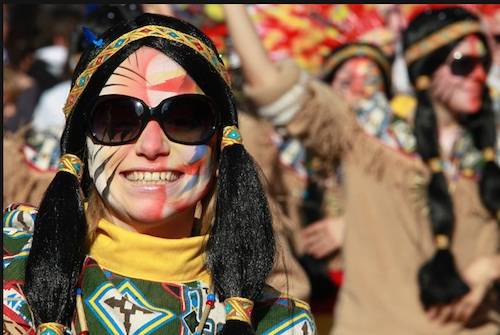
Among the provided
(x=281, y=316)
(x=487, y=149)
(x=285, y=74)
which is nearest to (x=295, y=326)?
(x=281, y=316)

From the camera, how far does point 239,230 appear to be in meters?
2.46

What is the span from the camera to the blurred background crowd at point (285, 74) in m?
4.78

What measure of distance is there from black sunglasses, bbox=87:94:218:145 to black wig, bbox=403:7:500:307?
274 centimetres

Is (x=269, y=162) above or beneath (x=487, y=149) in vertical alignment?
above

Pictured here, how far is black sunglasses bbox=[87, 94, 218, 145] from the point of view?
2387 millimetres

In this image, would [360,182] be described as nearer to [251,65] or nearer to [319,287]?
[251,65]

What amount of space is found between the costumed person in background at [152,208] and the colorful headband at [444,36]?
303 centimetres

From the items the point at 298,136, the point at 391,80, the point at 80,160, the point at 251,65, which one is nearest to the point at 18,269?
the point at 80,160

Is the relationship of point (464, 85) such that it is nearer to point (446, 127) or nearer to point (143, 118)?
point (446, 127)

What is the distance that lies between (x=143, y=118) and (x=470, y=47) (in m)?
3.23

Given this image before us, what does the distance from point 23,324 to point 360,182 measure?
325cm

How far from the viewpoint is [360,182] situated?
17.8 feet

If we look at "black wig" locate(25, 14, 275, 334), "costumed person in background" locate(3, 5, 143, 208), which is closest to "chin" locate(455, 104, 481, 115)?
"costumed person in background" locate(3, 5, 143, 208)

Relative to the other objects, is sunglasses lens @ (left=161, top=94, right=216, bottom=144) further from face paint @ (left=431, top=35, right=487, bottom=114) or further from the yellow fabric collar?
face paint @ (left=431, top=35, right=487, bottom=114)
